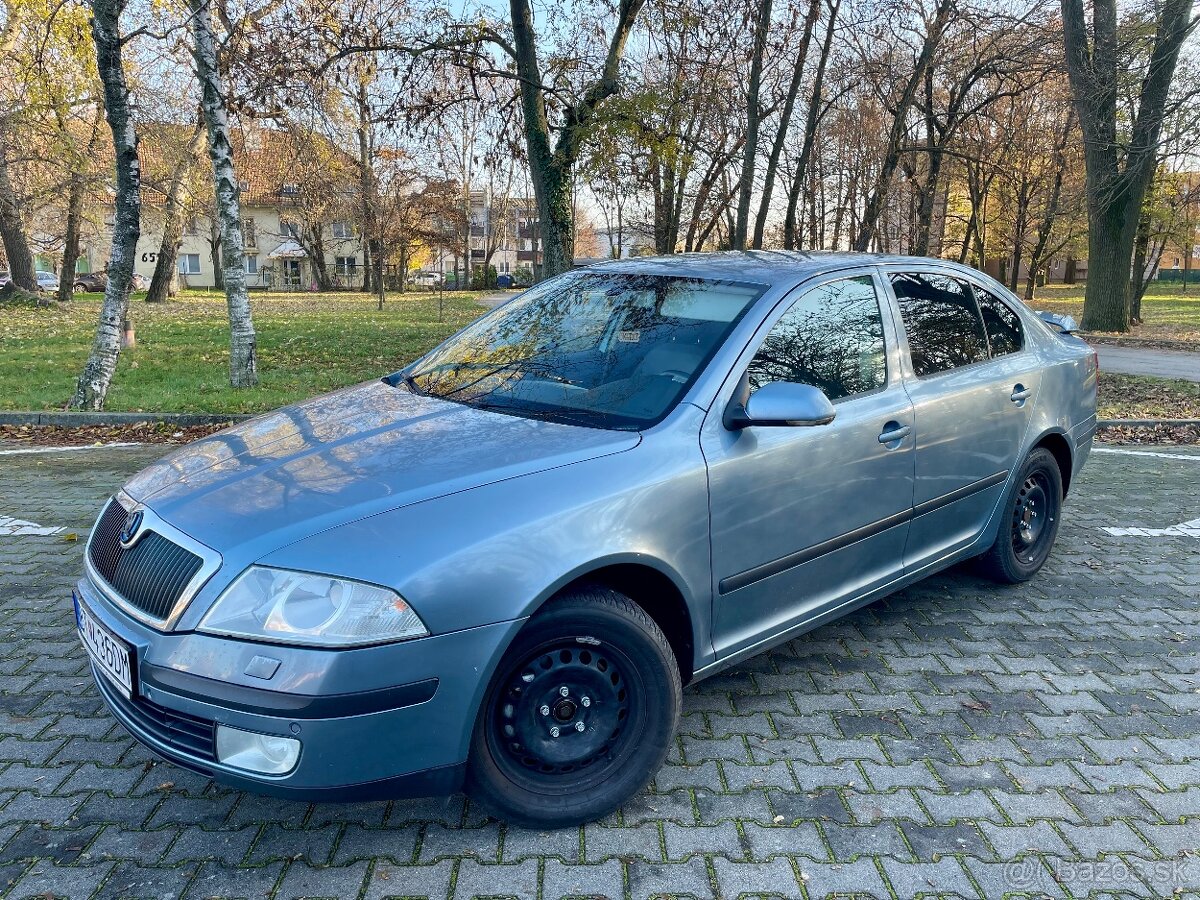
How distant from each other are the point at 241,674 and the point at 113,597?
69cm

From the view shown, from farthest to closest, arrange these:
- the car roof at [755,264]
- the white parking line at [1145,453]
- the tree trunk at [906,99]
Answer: the tree trunk at [906,99] < the white parking line at [1145,453] < the car roof at [755,264]

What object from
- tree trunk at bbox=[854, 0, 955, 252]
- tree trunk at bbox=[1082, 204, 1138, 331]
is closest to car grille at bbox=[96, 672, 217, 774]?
→ tree trunk at bbox=[854, 0, 955, 252]

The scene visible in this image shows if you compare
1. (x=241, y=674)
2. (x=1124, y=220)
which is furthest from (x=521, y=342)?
(x=1124, y=220)

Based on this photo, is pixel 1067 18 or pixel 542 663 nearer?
pixel 542 663

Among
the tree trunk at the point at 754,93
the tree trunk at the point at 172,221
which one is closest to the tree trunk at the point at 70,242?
the tree trunk at the point at 172,221

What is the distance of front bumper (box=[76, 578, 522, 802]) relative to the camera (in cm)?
229

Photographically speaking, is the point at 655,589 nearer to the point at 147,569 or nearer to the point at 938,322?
the point at 147,569

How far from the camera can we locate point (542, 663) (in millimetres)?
2641

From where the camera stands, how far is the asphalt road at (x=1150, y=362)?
1356 cm

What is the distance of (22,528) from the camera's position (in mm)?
5641

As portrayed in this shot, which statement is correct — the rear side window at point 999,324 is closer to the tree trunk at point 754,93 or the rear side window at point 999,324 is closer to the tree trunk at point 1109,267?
the tree trunk at point 754,93

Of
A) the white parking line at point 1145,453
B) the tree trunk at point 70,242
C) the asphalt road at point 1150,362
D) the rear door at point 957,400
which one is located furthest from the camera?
the tree trunk at point 70,242

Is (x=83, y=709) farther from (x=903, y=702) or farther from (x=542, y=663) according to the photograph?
(x=903, y=702)

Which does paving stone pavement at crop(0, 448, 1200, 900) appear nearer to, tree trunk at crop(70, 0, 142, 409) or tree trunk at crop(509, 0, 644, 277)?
tree trunk at crop(70, 0, 142, 409)
